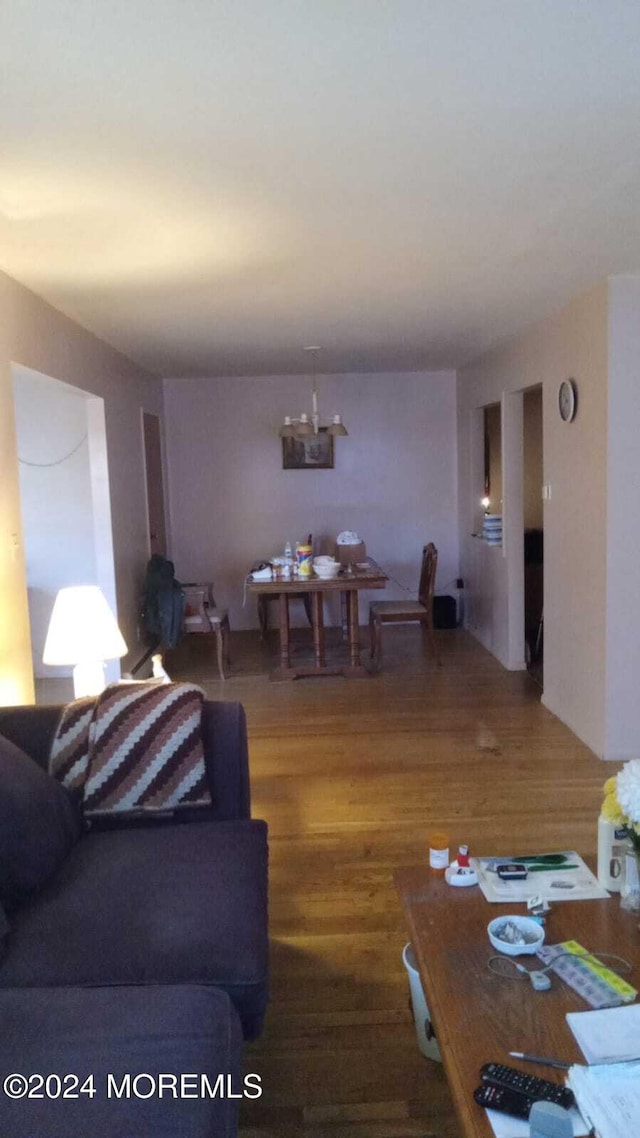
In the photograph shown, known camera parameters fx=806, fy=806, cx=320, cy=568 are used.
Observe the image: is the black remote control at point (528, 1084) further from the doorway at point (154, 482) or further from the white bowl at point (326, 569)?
the doorway at point (154, 482)

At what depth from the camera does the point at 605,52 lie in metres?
1.72

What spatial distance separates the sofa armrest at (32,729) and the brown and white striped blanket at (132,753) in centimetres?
→ 3

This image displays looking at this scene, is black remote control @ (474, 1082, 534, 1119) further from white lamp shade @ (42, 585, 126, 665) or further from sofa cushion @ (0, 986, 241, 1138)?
white lamp shade @ (42, 585, 126, 665)

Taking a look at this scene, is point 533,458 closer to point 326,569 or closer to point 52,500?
point 326,569

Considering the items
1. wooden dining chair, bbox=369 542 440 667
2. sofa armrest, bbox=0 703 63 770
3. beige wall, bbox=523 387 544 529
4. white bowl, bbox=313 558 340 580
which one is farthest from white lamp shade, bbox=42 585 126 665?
beige wall, bbox=523 387 544 529

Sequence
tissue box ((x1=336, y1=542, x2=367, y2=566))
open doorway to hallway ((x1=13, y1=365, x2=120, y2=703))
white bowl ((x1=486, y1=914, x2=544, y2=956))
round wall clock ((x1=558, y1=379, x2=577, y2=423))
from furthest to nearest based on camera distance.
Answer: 1. tissue box ((x1=336, y1=542, x2=367, y2=566))
2. open doorway to hallway ((x1=13, y1=365, x2=120, y2=703))
3. round wall clock ((x1=558, y1=379, x2=577, y2=423))
4. white bowl ((x1=486, y1=914, x2=544, y2=956))

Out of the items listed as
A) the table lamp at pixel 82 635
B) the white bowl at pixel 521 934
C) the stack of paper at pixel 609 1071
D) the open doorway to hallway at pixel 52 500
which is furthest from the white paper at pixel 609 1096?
the open doorway to hallway at pixel 52 500

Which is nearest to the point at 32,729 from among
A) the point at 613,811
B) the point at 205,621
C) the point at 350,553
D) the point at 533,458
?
the point at 613,811

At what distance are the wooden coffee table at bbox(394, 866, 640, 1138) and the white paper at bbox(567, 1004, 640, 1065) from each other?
0.02 metres

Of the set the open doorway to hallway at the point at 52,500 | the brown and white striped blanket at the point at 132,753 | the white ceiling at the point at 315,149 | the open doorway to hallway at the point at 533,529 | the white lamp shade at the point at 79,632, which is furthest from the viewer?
the open doorway to hallway at the point at 533,529

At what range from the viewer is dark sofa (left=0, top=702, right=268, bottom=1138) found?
1.52 meters

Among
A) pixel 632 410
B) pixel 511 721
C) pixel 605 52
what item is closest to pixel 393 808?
pixel 511 721

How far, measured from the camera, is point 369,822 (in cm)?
344

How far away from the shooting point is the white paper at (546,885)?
2000 millimetres
